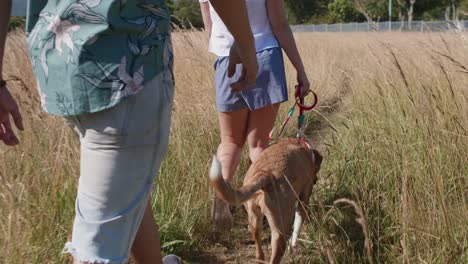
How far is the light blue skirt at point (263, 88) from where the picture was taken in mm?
3135

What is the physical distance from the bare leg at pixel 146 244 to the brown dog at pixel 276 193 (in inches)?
15.5

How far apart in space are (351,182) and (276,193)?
840mm

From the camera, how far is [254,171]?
116 inches

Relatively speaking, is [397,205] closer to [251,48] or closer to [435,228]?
[435,228]

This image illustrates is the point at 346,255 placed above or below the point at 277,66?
below

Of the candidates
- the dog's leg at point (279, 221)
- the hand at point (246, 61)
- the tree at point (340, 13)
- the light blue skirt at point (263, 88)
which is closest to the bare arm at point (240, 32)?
the hand at point (246, 61)

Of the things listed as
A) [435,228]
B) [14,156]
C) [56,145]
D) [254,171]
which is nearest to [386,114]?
[254,171]

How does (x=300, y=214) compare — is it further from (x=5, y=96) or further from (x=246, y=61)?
(x=5, y=96)

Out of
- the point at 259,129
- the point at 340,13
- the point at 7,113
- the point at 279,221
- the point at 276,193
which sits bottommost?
the point at 340,13

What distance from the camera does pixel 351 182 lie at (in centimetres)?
336

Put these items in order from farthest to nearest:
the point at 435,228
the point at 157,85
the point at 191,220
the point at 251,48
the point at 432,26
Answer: the point at 432,26 < the point at 191,220 < the point at 435,228 < the point at 251,48 < the point at 157,85

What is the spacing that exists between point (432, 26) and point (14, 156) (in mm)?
3703

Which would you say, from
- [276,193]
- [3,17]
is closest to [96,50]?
[3,17]

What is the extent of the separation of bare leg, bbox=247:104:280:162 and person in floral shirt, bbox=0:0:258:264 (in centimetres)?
153
